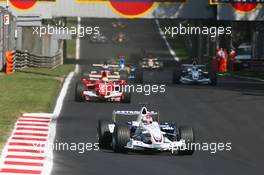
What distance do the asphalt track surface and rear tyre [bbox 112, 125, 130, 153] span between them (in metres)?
0.17

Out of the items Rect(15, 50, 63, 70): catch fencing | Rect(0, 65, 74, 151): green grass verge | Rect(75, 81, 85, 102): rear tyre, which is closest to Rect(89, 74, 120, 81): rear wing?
Rect(75, 81, 85, 102): rear tyre

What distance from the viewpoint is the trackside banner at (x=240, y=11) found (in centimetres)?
5419

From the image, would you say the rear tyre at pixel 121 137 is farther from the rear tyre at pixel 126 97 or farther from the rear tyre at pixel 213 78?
the rear tyre at pixel 213 78

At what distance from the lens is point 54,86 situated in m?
33.1

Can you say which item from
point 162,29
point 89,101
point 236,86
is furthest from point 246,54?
point 162,29

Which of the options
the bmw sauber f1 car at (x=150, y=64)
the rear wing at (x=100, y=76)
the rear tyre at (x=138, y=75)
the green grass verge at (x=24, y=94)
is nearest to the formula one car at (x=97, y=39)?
the bmw sauber f1 car at (x=150, y=64)

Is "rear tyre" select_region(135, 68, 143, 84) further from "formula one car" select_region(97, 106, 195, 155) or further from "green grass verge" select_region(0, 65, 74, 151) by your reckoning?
"formula one car" select_region(97, 106, 195, 155)

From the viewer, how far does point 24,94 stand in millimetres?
29438

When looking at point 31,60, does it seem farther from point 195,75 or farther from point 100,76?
point 100,76

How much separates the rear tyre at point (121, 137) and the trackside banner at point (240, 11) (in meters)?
37.4

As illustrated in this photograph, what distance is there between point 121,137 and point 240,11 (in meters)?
38.4

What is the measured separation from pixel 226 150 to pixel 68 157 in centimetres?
355

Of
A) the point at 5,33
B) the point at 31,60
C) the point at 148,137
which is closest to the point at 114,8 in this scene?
the point at 31,60

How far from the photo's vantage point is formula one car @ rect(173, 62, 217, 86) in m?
35.9
